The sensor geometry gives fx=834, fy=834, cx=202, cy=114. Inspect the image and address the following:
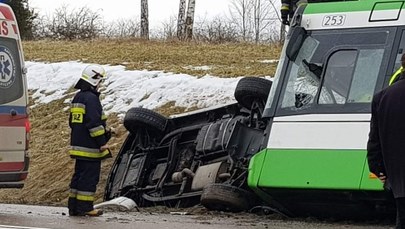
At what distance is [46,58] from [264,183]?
14.3 meters

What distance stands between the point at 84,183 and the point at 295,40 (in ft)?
9.24

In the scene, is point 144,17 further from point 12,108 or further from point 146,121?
point 12,108

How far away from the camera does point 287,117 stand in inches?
351

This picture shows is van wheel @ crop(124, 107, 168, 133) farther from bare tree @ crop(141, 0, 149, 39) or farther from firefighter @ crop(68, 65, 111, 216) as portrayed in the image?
bare tree @ crop(141, 0, 149, 39)

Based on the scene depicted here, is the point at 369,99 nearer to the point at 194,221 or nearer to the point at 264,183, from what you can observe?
the point at 264,183

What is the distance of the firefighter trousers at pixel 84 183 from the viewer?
30.6 ft

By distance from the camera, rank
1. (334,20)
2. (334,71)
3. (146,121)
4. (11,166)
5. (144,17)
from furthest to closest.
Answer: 1. (144,17)
2. (146,121)
3. (11,166)
4. (334,20)
5. (334,71)

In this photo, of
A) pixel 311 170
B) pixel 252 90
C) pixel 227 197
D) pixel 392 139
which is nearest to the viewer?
pixel 392 139

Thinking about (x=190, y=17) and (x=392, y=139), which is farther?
(x=190, y=17)

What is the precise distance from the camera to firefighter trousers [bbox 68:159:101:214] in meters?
9.31

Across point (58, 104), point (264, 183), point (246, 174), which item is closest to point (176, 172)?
point (246, 174)

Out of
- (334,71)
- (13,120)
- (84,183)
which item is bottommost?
(84,183)

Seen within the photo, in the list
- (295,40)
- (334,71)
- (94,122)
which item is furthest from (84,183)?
(334,71)

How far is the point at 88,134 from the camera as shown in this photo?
928 cm
